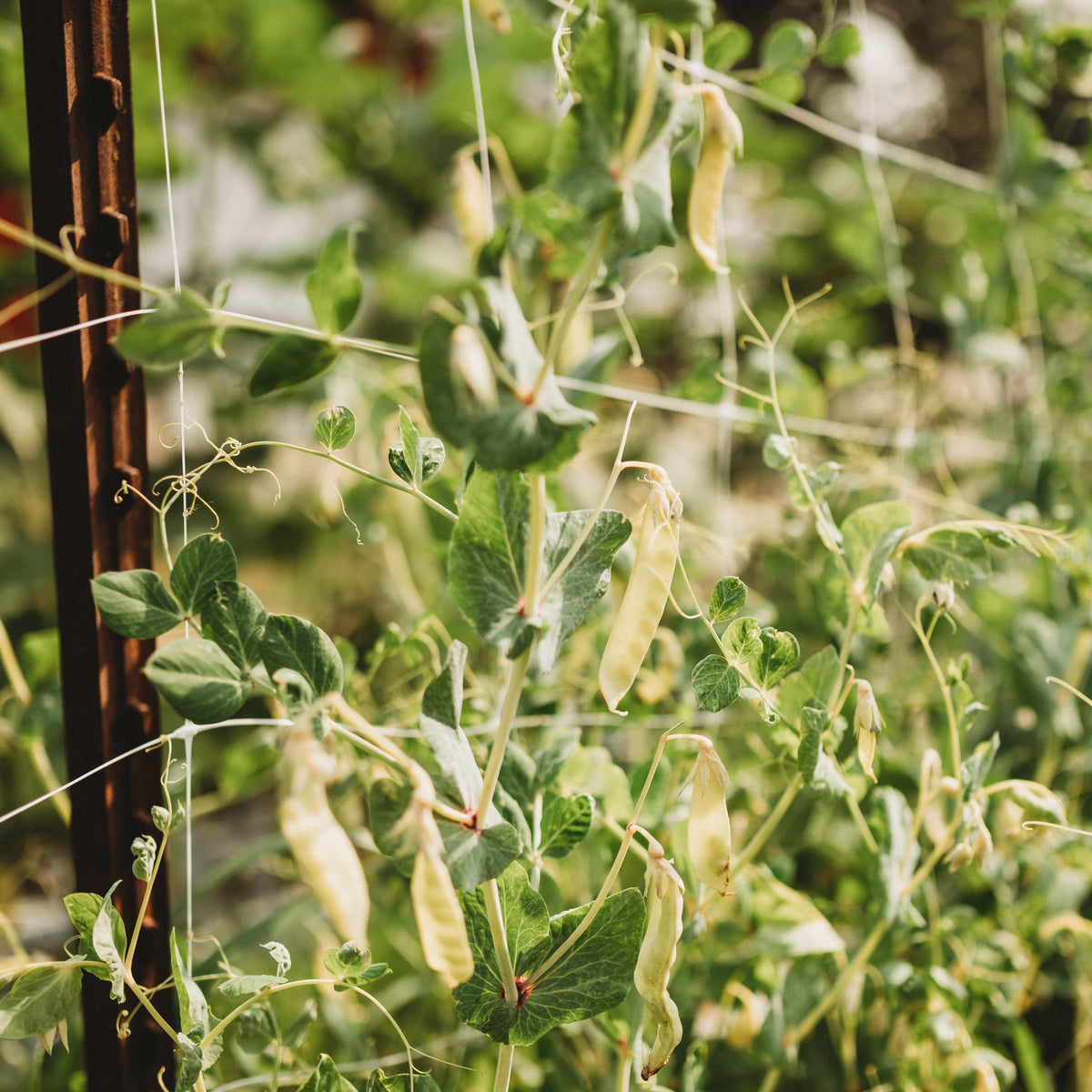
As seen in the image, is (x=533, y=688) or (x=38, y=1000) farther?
Answer: (x=533, y=688)

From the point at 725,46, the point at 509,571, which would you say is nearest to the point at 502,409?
the point at 509,571

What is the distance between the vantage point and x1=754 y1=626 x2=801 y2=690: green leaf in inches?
10.9

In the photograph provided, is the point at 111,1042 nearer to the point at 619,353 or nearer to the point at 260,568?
the point at 619,353

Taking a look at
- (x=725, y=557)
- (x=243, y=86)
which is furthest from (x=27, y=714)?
(x=243, y=86)

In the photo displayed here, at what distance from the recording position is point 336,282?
23cm

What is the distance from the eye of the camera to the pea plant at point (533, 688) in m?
0.20

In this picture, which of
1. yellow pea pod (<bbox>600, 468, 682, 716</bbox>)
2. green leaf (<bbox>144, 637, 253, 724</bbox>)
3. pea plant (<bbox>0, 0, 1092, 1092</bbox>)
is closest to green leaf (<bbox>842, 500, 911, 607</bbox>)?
pea plant (<bbox>0, 0, 1092, 1092</bbox>)

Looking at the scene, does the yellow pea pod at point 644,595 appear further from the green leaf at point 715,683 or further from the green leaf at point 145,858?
the green leaf at point 145,858

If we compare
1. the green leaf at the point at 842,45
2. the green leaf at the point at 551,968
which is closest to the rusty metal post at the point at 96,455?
the green leaf at the point at 551,968

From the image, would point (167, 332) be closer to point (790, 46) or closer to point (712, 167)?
point (712, 167)

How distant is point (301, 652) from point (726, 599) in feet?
0.40

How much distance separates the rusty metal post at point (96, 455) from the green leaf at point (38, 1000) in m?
0.04

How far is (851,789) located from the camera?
12.1 inches

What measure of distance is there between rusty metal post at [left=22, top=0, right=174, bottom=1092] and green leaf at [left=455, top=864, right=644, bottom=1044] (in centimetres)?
12
